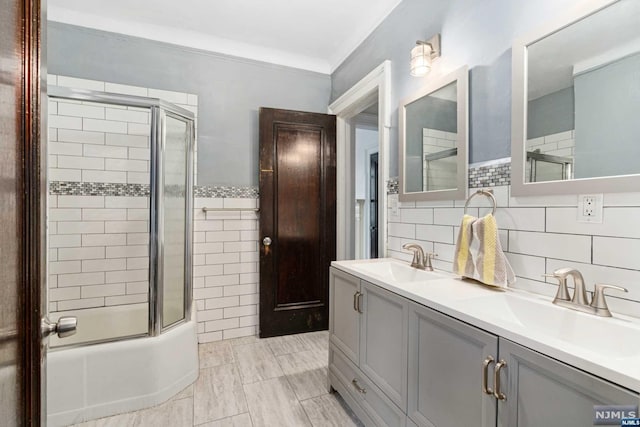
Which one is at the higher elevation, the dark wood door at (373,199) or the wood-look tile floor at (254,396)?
the dark wood door at (373,199)

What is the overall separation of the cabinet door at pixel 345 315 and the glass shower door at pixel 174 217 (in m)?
1.14

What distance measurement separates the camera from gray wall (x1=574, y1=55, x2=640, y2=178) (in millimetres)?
951

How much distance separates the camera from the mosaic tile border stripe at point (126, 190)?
7.35ft

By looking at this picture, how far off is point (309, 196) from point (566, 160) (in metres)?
2.01

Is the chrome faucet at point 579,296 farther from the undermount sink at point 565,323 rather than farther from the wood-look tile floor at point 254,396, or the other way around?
the wood-look tile floor at point 254,396

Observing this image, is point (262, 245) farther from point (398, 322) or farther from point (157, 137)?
point (398, 322)

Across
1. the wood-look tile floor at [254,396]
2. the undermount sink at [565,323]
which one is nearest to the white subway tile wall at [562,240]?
the undermount sink at [565,323]

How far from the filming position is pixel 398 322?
4.26 ft

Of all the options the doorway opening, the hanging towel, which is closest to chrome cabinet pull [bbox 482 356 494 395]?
the hanging towel

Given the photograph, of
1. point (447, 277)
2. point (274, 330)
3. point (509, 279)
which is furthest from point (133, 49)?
point (509, 279)

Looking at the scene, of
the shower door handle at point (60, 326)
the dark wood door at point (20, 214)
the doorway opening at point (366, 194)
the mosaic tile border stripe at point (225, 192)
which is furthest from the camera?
the doorway opening at point (366, 194)

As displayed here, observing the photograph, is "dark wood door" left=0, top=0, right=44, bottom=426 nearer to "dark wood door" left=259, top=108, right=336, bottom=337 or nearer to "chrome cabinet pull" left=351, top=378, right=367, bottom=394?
"chrome cabinet pull" left=351, top=378, right=367, bottom=394

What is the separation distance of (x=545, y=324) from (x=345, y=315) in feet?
3.18

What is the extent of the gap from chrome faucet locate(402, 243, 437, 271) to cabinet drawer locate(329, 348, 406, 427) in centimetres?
69
